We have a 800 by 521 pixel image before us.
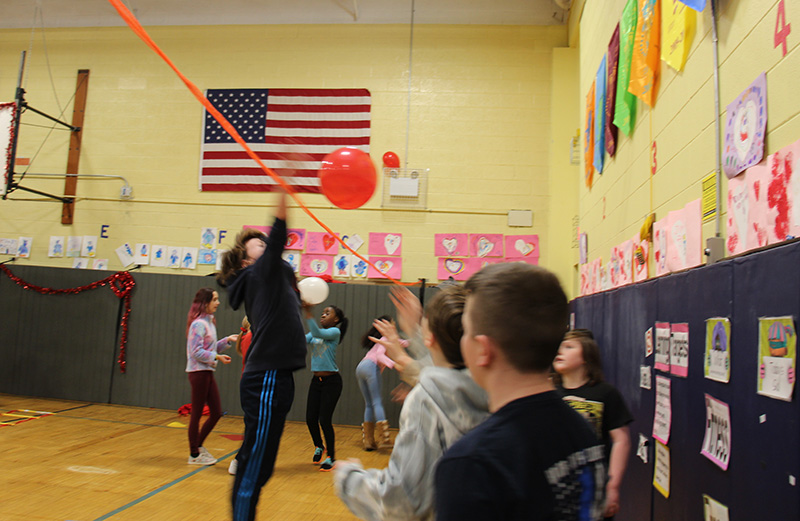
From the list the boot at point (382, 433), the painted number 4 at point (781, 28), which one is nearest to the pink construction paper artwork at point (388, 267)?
the boot at point (382, 433)

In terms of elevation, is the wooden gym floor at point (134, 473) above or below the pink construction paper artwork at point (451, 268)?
below

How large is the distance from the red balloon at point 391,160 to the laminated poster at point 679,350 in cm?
574

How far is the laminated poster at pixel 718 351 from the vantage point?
1821 mm

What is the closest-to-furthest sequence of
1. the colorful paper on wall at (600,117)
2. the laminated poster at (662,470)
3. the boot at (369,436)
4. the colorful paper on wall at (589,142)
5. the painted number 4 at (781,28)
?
1. the painted number 4 at (781,28)
2. the laminated poster at (662,470)
3. the colorful paper on wall at (600,117)
4. the colorful paper on wall at (589,142)
5. the boot at (369,436)

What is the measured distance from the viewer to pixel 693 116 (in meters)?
2.41

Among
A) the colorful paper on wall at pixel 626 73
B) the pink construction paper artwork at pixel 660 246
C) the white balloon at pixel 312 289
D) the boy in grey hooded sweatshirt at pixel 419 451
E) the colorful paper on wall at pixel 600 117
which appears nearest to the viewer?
the boy in grey hooded sweatshirt at pixel 419 451

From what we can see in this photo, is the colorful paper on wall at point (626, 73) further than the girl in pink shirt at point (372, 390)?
No

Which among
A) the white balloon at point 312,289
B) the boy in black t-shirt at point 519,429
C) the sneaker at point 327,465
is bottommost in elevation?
the sneaker at point 327,465

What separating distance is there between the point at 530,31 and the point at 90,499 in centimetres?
759

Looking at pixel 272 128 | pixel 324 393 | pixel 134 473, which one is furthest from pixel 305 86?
pixel 134 473

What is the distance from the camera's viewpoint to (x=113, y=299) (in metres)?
7.91

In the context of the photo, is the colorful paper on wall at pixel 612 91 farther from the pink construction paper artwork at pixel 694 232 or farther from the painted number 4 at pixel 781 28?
the painted number 4 at pixel 781 28

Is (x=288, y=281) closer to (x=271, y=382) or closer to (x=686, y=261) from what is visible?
(x=271, y=382)

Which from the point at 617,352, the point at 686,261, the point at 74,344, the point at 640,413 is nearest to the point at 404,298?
the point at 686,261
